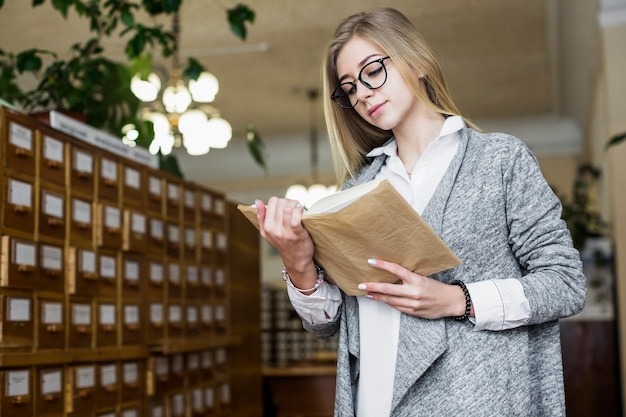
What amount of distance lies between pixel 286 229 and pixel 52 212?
1.58 meters

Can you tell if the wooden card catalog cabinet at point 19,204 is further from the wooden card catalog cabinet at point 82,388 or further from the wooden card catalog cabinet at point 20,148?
the wooden card catalog cabinet at point 82,388

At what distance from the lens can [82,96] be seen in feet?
10.7

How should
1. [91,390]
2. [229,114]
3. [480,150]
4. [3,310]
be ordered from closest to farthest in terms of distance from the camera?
[480,150]
[3,310]
[91,390]
[229,114]

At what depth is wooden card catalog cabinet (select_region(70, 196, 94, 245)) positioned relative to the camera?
2715 mm

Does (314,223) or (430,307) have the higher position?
(314,223)

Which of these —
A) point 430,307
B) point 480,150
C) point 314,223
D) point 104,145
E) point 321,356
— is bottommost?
point 321,356

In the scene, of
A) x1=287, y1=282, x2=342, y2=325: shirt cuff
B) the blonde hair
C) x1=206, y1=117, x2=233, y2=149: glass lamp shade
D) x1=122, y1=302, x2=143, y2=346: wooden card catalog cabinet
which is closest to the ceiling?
x1=206, y1=117, x2=233, y2=149: glass lamp shade

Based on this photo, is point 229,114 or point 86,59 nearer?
point 86,59

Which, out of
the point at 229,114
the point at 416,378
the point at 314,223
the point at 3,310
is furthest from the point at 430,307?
the point at 229,114

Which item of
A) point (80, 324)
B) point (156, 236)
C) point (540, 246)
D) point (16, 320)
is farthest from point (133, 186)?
point (540, 246)

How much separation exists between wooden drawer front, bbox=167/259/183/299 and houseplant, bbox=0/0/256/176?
1.76 feet

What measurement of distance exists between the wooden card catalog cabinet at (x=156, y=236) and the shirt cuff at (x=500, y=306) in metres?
2.23

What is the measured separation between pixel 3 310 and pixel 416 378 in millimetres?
1515

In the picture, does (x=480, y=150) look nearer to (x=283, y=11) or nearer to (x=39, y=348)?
(x=39, y=348)
